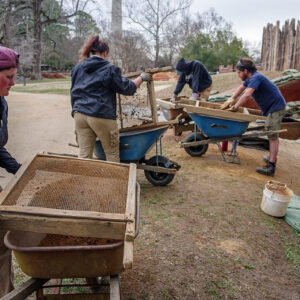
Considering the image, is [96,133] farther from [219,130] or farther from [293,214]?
[219,130]

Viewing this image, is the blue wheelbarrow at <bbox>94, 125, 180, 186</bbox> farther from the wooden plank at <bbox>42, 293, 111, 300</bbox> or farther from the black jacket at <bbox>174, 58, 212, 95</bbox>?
the black jacket at <bbox>174, 58, 212, 95</bbox>

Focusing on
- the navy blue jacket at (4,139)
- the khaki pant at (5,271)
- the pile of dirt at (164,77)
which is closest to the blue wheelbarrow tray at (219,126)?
the navy blue jacket at (4,139)

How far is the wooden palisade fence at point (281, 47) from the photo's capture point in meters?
11.7

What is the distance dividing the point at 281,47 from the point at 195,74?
8382 mm

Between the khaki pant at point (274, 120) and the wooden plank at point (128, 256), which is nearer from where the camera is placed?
the wooden plank at point (128, 256)

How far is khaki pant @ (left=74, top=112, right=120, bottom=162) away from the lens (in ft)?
10.5

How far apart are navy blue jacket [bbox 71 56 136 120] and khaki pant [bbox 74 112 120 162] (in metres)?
0.07

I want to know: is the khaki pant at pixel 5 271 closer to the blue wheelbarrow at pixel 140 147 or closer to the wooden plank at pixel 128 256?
the wooden plank at pixel 128 256

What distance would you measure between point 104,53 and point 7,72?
5.50 ft

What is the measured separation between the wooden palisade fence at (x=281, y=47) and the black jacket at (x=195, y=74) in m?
6.91

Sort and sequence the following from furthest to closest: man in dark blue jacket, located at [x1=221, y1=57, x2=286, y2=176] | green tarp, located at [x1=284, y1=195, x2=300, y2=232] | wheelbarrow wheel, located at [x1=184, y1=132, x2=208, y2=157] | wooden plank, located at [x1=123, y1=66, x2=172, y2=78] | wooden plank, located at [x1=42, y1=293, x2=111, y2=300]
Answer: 1. wheelbarrow wheel, located at [x1=184, y1=132, x2=208, y2=157]
2. man in dark blue jacket, located at [x1=221, y1=57, x2=286, y2=176]
3. wooden plank, located at [x1=123, y1=66, x2=172, y2=78]
4. green tarp, located at [x1=284, y1=195, x2=300, y2=232]
5. wooden plank, located at [x1=42, y1=293, x2=111, y2=300]

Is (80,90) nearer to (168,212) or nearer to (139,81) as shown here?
(139,81)

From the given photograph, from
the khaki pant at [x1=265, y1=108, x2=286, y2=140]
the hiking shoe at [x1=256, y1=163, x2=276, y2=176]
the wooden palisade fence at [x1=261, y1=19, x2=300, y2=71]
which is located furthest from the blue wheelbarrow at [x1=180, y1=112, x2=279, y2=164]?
the wooden palisade fence at [x1=261, y1=19, x2=300, y2=71]

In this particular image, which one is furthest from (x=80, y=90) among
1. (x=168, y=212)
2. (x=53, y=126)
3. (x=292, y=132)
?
(x=292, y=132)
